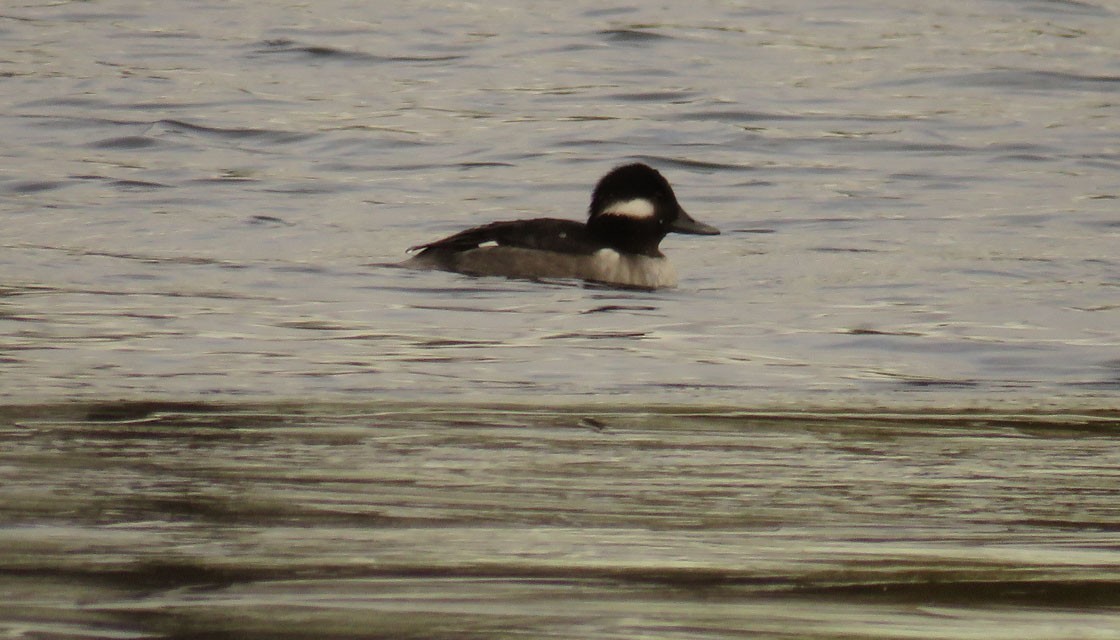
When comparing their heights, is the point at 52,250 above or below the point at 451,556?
below

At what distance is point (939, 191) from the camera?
13.1 meters

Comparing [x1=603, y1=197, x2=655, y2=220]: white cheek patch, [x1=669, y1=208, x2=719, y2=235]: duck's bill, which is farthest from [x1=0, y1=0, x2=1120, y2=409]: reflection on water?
[x1=603, y1=197, x2=655, y2=220]: white cheek patch

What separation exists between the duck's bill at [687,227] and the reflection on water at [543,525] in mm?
5660

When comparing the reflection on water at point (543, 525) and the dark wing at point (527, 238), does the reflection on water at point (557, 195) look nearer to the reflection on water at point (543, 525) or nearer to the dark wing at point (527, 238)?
the dark wing at point (527, 238)

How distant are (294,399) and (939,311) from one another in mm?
3929

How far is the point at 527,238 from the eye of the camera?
1023 cm

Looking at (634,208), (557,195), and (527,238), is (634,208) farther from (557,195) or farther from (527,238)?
(557,195)

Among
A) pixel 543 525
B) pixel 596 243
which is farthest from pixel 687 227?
pixel 543 525

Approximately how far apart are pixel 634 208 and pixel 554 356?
4.04 meters

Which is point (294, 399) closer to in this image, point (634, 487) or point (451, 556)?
point (634, 487)

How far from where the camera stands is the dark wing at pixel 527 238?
33.4ft

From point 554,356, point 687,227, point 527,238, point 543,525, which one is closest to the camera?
point 543,525

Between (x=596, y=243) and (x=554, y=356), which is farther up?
(x=554, y=356)

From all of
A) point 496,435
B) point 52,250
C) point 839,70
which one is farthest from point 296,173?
point 496,435
